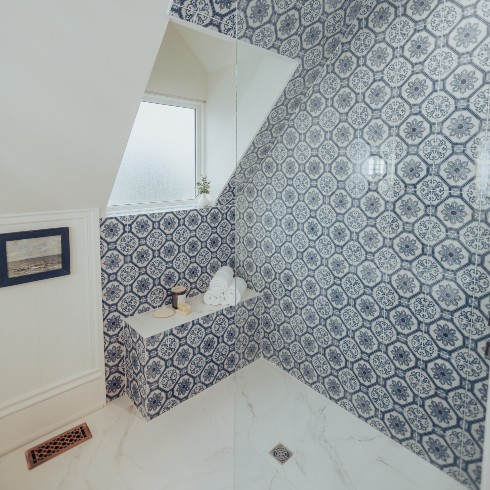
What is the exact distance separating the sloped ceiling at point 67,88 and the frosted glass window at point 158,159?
50cm

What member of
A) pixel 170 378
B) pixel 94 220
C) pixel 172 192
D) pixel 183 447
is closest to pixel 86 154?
pixel 94 220

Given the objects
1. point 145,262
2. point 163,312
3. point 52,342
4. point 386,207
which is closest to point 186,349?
point 163,312

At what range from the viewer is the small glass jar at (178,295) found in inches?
A: 94.6

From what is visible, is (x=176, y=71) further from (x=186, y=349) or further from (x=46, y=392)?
(x=46, y=392)

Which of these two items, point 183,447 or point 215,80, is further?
point 215,80

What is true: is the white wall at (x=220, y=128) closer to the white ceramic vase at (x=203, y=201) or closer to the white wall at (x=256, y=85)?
the white ceramic vase at (x=203, y=201)

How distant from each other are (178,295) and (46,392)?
876mm

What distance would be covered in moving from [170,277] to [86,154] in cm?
98

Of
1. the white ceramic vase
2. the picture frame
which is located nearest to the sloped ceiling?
the picture frame

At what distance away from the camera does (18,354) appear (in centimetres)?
195

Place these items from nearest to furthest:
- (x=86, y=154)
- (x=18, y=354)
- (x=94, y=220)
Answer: (x=86, y=154)
(x=18, y=354)
(x=94, y=220)

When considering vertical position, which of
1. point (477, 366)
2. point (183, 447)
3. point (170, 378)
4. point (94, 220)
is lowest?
point (183, 447)

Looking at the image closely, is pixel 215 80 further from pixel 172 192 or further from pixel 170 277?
pixel 170 277

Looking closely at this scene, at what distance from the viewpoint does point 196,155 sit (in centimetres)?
273
